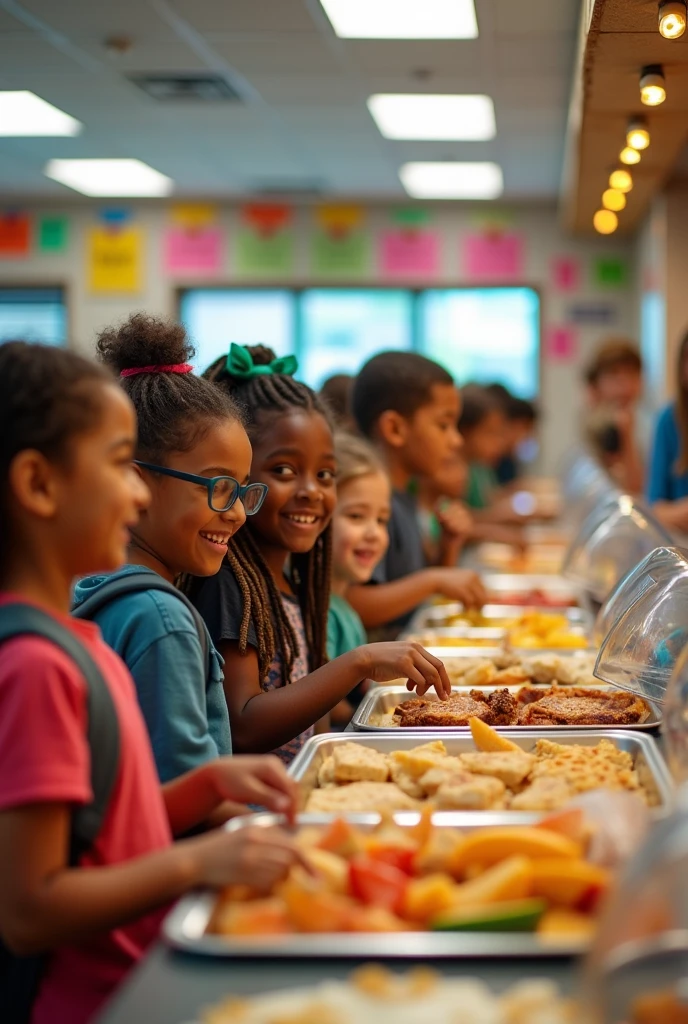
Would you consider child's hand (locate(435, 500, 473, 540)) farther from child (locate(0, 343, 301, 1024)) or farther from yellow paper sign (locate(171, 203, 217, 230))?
yellow paper sign (locate(171, 203, 217, 230))

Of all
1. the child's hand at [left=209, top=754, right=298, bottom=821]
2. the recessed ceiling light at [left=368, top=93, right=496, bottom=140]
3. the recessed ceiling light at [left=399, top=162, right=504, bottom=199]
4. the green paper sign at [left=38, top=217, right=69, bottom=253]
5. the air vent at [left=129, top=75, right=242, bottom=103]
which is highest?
the air vent at [left=129, top=75, right=242, bottom=103]

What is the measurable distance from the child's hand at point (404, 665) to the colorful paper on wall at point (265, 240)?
725cm

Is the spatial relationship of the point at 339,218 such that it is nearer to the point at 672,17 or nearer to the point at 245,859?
the point at 672,17

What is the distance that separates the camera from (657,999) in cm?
84

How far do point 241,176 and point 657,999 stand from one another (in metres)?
7.40

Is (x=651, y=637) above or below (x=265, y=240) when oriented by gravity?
below

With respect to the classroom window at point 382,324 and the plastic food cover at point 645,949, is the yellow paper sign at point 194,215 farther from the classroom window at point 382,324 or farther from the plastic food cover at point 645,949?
the plastic food cover at point 645,949

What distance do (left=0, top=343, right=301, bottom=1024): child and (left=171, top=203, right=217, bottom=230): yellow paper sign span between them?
7885mm

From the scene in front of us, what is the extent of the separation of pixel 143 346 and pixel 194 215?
23.5ft

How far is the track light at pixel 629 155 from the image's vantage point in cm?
472

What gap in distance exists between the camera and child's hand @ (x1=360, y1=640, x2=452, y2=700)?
189cm

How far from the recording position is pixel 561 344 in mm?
8789

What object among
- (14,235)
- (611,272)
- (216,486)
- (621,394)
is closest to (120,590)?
(216,486)

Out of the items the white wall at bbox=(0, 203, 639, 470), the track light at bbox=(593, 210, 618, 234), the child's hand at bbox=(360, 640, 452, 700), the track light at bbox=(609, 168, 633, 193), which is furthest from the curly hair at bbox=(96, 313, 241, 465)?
the white wall at bbox=(0, 203, 639, 470)
